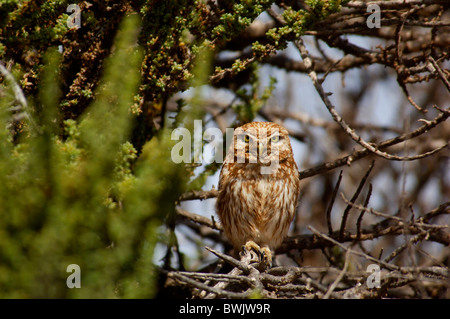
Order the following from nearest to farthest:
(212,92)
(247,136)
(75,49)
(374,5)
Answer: (75,49)
(374,5)
(247,136)
(212,92)

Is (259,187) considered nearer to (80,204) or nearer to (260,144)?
(260,144)

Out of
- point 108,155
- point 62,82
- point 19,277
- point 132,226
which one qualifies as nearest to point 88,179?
point 108,155

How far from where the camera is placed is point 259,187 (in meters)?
4.43

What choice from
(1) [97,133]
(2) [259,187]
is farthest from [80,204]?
→ (2) [259,187]

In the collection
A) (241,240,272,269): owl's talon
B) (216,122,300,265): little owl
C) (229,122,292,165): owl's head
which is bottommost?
(241,240,272,269): owl's talon

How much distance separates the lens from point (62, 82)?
345 cm

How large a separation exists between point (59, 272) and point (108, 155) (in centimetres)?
66

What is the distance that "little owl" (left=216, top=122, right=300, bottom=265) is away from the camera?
445cm

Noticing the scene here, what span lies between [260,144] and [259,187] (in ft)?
1.22

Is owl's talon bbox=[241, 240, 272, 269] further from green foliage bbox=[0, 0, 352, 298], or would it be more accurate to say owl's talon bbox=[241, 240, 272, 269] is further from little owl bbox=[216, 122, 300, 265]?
green foliage bbox=[0, 0, 352, 298]

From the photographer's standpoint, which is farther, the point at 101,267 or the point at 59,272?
the point at 101,267

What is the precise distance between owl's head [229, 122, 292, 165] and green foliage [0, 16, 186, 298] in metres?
1.35

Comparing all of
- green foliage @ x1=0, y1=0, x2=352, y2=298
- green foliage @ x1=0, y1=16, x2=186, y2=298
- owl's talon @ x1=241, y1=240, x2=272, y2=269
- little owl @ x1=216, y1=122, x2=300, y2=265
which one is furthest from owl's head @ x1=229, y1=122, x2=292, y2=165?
green foliage @ x1=0, y1=16, x2=186, y2=298
